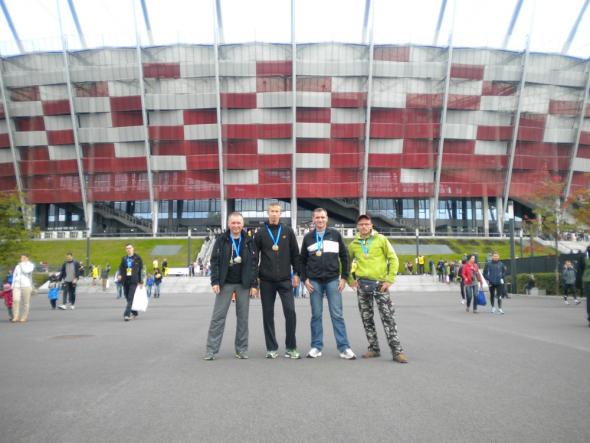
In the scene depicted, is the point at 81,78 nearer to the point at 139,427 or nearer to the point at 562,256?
the point at 562,256

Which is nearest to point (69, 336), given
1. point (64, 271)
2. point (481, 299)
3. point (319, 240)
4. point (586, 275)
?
point (319, 240)

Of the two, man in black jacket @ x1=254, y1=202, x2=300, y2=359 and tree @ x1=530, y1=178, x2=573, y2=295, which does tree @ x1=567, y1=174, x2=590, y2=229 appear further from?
man in black jacket @ x1=254, y1=202, x2=300, y2=359

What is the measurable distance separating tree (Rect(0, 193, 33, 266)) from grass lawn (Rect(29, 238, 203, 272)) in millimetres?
20790

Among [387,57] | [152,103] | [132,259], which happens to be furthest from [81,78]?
[132,259]

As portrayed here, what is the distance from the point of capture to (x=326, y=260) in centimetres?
777

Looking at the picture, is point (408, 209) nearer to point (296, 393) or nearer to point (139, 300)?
point (139, 300)

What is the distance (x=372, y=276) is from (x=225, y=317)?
1.99 m

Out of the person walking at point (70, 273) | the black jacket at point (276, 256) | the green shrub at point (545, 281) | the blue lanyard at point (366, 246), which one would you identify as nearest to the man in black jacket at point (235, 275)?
the black jacket at point (276, 256)

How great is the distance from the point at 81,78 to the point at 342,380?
61.2m

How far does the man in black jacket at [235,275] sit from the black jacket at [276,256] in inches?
4.0

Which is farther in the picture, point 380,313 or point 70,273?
point 70,273

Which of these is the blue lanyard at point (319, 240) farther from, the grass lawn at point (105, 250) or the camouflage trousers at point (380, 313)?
the grass lawn at point (105, 250)

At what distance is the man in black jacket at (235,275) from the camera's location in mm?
7707

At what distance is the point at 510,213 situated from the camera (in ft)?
213
